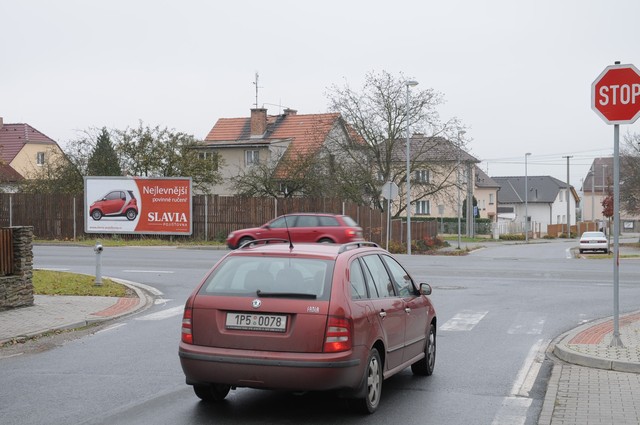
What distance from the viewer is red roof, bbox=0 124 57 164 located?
76.7 metres

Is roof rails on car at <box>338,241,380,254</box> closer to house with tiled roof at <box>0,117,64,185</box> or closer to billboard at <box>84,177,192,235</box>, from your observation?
billboard at <box>84,177,192,235</box>

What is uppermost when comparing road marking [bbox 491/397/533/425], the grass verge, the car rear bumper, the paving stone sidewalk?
the car rear bumper

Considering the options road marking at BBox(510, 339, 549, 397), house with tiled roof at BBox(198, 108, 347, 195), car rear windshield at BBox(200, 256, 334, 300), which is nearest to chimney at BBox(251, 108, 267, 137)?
house with tiled roof at BBox(198, 108, 347, 195)

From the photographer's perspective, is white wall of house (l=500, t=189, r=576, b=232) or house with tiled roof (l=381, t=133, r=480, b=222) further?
white wall of house (l=500, t=189, r=576, b=232)

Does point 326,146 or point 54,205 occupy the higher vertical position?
point 326,146

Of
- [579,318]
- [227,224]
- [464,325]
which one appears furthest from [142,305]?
[227,224]

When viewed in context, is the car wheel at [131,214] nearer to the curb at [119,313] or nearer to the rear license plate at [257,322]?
the curb at [119,313]

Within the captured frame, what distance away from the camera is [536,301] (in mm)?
17734

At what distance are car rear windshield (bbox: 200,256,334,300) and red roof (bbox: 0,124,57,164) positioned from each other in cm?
7307


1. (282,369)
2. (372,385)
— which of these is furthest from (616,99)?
(282,369)

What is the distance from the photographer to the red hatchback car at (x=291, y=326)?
6906 mm

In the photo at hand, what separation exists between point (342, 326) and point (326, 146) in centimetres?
4232

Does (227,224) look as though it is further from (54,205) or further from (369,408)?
(369,408)

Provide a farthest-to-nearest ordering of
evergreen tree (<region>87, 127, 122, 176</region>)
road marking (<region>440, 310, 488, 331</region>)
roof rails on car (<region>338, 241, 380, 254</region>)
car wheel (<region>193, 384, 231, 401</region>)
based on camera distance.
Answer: evergreen tree (<region>87, 127, 122, 176</region>) < road marking (<region>440, 310, 488, 331</region>) < roof rails on car (<region>338, 241, 380, 254</region>) < car wheel (<region>193, 384, 231, 401</region>)
